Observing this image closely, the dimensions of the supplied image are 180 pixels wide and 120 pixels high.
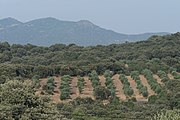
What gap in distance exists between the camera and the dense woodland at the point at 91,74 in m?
28.0

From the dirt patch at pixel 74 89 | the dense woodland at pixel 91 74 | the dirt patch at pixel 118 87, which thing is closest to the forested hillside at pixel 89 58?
the dense woodland at pixel 91 74

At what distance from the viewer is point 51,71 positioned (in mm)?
73188

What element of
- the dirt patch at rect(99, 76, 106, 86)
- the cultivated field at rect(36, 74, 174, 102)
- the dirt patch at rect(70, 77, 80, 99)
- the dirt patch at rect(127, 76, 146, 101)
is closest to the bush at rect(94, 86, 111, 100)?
the cultivated field at rect(36, 74, 174, 102)

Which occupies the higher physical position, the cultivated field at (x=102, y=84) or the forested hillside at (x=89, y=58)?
the forested hillside at (x=89, y=58)

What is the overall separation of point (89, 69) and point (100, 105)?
24324mm

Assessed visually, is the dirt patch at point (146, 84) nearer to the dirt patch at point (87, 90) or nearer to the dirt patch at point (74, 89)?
the dirt patch at point (87, 90)

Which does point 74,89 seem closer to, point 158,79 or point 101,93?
point 101,93

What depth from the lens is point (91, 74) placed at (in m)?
72.7

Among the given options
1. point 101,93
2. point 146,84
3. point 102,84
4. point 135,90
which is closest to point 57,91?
point 101,93

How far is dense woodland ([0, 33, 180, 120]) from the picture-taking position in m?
28.0

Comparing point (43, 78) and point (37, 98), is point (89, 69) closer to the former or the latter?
point (43, 78)

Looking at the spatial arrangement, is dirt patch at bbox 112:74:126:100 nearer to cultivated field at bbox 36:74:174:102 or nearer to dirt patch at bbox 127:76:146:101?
cultivated field at bbox 36:74:174:102

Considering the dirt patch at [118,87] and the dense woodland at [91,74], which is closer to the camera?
the dense woodland at [91,74]

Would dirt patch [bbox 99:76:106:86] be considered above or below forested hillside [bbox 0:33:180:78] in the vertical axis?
below
